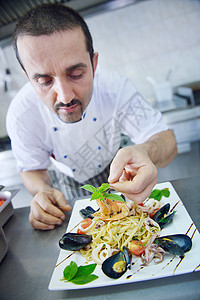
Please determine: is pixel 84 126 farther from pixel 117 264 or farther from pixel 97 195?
pixel 117 264

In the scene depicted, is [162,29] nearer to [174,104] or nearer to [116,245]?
[174,104]

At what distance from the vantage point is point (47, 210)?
1.07 metres

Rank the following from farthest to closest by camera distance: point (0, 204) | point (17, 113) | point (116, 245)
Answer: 1. point (17, 113)
2. point (0, 204)
3. point (116, 245)

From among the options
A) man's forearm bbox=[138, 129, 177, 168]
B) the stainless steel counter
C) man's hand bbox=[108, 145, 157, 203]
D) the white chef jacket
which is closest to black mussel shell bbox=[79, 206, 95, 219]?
the stainless steel counter

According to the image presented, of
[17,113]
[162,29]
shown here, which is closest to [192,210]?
[17,113]

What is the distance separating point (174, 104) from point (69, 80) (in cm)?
199

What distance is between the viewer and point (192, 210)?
3.01 ft

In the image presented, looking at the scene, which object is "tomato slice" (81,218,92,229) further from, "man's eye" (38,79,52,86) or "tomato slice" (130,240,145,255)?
"man's eye" (38,79,52,86)

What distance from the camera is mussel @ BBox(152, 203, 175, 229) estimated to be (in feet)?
2.77

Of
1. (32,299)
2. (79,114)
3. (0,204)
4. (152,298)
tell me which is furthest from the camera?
(79,114)

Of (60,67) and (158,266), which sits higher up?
(60,67)

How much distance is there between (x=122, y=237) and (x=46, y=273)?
0.91 feet

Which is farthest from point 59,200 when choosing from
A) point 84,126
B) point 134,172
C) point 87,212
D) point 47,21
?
point 47,21

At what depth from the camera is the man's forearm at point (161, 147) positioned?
4.25 feet
